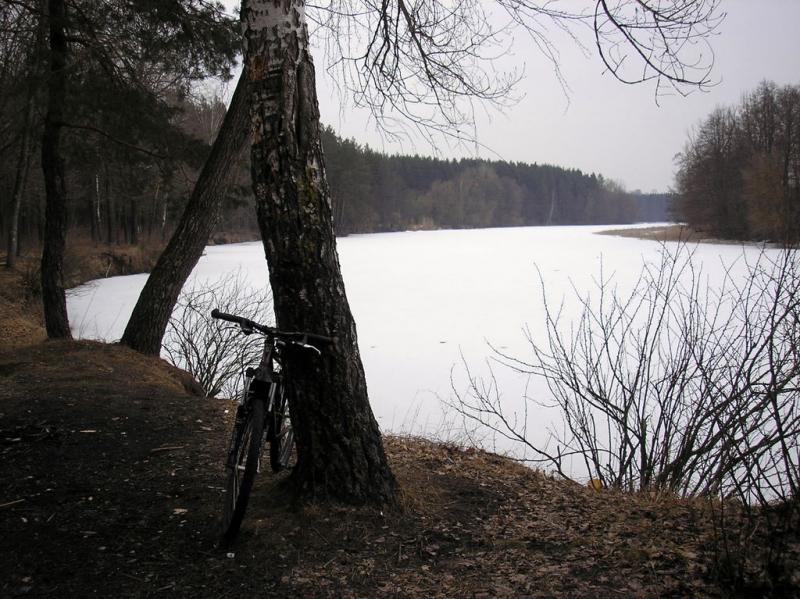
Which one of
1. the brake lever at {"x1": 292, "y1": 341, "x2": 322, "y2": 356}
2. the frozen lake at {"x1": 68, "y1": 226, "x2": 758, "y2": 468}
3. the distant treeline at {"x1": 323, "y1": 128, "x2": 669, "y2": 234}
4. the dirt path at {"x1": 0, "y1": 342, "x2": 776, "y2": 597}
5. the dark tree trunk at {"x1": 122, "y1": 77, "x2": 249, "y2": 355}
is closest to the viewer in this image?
the dirt path at {"x1": 0, "y1": 342, "x2": 776, "y2": 597}

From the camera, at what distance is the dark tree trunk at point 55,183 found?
7508 millimetres

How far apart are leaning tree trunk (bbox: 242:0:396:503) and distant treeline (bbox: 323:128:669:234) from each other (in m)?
47.0

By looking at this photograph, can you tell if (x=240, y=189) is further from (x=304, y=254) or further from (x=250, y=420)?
(x=250, y=420)

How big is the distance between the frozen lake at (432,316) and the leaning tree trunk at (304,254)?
3693 millimetres

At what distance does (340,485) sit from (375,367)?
7.44 m

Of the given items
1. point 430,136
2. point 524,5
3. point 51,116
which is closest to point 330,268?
point 430,136

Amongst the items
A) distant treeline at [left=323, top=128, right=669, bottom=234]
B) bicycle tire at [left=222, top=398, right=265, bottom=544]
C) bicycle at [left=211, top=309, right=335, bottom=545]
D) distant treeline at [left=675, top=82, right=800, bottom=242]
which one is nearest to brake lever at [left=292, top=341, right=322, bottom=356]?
bicycle at [left=211, top=309, right=335, bottom=545]

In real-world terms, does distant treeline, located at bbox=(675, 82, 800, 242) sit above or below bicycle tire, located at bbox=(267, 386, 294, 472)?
above

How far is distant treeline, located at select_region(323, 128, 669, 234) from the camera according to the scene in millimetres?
62750

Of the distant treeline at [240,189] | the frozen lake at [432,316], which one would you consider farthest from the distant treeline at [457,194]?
the frozen lake at [432,316]

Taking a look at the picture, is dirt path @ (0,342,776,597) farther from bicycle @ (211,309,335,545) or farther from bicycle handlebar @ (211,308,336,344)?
bicycle handlebar @ (211,308,336,344)

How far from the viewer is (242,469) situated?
3020mm

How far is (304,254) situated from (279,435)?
118 centimetres

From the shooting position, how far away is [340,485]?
11.0 feet
